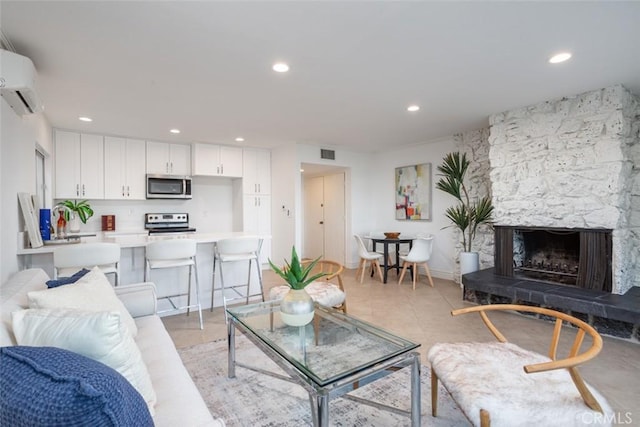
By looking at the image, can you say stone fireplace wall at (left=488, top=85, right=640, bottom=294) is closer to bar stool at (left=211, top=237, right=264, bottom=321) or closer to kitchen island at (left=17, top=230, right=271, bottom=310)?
bar stool at (left=211, top=237, right=264, bottom=321)

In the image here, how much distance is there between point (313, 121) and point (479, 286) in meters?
2.84

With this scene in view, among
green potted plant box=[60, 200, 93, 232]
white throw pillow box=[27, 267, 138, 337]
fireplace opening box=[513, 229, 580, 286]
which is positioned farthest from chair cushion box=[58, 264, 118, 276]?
fireplace opening box=[513, 229, 580, 286]

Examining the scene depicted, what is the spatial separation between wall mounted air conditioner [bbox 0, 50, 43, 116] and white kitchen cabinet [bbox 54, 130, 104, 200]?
8.86 ft

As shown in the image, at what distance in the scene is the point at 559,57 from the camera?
2.45 metres

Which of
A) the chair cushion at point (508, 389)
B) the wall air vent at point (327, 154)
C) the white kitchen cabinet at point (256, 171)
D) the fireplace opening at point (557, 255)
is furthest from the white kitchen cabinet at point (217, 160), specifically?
the chair cushion at point (508, 389)

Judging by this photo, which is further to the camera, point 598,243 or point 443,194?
point 443,194

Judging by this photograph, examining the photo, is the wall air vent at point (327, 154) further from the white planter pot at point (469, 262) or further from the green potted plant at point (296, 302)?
the green potted plant at point (296, 302)

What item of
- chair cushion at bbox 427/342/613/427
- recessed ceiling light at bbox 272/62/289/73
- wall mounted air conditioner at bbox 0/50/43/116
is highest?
recessed ceiling light at bbox 272/62/289/73

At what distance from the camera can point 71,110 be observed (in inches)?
143

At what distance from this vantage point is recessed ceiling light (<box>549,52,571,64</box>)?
94.6 inches

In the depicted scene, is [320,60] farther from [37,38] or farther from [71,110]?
[71,110]

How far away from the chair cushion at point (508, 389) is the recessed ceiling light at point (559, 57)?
2217 mm

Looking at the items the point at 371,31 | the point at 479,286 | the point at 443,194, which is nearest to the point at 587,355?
the point at 371,31

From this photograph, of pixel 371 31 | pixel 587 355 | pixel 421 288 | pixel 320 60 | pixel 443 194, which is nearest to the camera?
pixel 587 355
